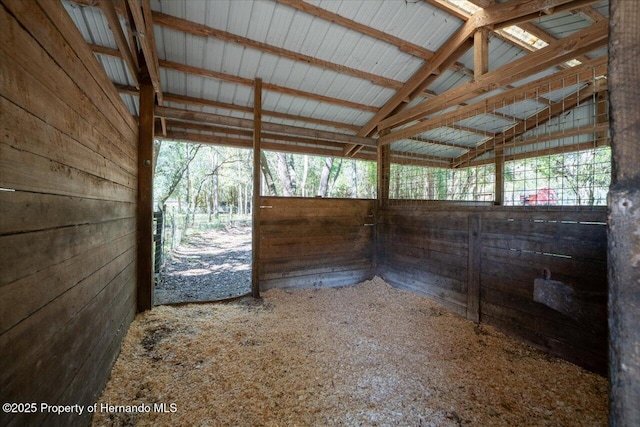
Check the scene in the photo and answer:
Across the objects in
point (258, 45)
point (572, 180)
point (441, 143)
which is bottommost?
point (572, 180)

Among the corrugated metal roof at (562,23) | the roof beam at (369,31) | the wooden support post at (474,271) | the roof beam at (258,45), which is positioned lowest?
the wooden support post at (474,271)

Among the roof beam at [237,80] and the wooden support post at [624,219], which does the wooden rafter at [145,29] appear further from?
the wooden support post at [624,219]

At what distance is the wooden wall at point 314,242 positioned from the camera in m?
3.64

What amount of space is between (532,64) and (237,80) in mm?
3104

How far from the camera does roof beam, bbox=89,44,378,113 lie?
2615mm

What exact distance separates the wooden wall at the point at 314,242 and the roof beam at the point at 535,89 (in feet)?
5.22

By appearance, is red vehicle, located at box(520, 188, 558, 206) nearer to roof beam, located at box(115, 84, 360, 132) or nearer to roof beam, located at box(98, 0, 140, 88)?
roof beam, located at box(115, 84, 360, 132)

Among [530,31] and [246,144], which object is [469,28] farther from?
[246,144]

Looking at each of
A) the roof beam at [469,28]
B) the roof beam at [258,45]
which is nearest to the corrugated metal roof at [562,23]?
the roof beam at [469,28]

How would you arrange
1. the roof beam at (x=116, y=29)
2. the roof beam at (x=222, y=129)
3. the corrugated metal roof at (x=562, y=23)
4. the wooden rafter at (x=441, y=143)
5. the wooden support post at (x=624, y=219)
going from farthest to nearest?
the wooden rafter at (x=441, y=143)
the roof beam at (x=222, y=129)
the corrugated metal roof at (x=562, y=23)
the roof beam at (x=116, y=29)
the wooden support post at (x=624, y=219)

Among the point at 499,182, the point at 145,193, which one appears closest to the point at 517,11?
the point at 499,182

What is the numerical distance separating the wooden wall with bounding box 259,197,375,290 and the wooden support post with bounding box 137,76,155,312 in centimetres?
126

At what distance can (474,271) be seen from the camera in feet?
9.50

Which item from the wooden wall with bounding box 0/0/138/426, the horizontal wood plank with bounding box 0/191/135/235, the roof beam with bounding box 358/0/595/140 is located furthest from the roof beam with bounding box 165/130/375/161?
the horizontal wood plank with bounding box 0/191/135/235
